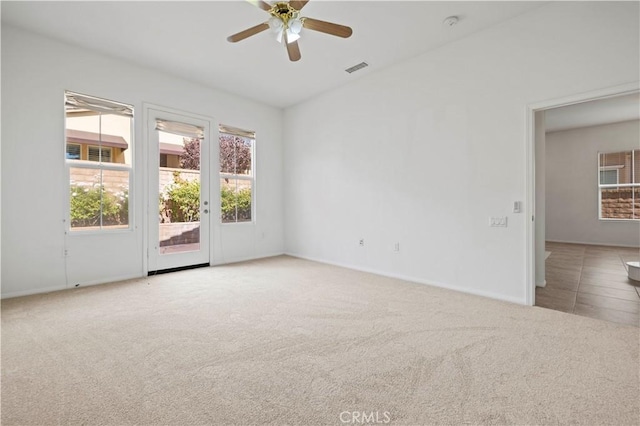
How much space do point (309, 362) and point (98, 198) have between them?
3631mm

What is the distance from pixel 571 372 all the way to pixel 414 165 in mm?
2718

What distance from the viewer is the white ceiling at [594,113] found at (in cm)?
549

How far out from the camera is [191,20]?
3.14 metres

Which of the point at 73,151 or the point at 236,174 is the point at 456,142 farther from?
the point at 73,151

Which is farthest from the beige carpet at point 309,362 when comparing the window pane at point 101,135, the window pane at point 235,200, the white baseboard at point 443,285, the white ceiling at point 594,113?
the white ceiling at point 594,113

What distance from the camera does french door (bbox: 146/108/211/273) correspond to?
4344mm

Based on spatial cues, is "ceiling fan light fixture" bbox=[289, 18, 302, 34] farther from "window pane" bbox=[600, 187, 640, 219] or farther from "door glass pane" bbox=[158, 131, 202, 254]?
"window pane" bbox=[600, 187, 640, 219]

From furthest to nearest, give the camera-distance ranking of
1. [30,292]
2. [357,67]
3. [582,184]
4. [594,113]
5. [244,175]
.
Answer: [582,184] → [594,113] → [244,175] → [357,67] → [30,292]

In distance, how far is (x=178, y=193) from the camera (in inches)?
182

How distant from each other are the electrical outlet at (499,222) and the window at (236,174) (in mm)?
3971

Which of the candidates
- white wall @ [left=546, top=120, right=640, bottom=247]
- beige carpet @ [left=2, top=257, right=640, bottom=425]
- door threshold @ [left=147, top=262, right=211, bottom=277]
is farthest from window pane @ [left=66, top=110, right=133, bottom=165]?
white wall @ [left=546, top=120, right=640, bottom=247]

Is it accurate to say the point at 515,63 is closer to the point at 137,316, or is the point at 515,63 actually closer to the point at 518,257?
the point at 518,257

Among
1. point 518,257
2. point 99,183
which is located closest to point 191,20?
point 99,183

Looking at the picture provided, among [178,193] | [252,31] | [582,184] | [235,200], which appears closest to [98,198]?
[178,193]
